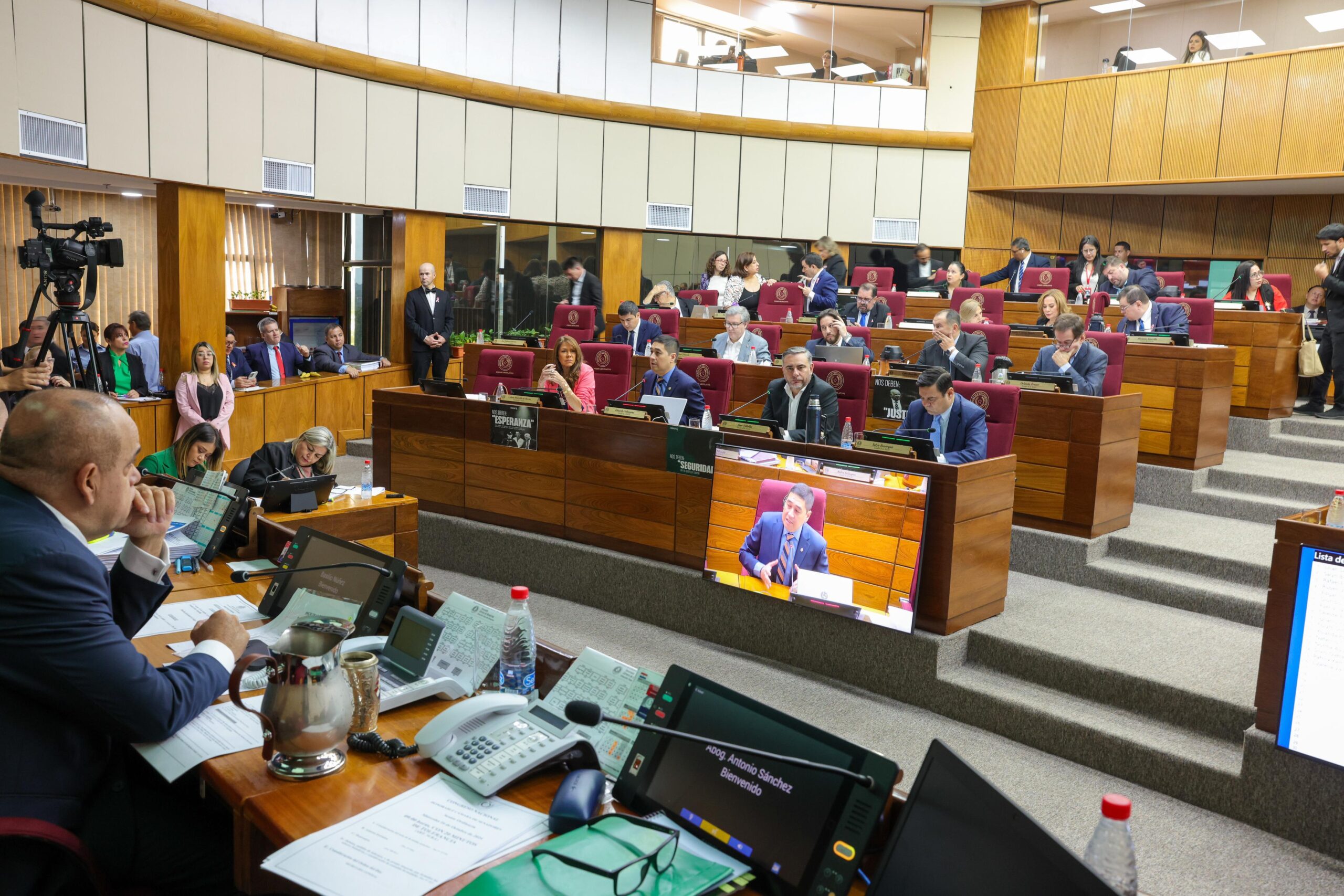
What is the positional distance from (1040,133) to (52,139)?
32.1ft

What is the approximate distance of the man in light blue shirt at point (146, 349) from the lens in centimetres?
786

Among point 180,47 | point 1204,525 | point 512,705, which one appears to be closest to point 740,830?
point 512,705

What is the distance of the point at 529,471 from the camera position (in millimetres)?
5363

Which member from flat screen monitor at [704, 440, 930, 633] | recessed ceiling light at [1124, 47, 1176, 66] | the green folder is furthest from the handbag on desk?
the green folder

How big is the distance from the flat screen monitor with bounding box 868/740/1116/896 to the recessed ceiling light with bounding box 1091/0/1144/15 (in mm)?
11962

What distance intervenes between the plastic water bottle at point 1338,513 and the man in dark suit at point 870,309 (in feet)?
18.6

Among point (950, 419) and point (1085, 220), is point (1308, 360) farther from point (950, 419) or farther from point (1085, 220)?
point (1085, 220)

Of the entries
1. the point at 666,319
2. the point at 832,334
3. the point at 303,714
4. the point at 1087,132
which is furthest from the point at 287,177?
the point at 1087,132

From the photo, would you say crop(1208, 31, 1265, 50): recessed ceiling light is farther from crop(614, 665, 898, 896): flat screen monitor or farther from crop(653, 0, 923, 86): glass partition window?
crop(614, 665, 898, 896): flat screen monitor

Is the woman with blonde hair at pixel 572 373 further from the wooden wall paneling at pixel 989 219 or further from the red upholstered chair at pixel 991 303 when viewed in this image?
the wooden wall paneling at pixel 989 219

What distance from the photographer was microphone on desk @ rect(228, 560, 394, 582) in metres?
2.48

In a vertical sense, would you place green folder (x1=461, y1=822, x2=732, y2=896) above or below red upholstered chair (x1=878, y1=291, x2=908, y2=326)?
below

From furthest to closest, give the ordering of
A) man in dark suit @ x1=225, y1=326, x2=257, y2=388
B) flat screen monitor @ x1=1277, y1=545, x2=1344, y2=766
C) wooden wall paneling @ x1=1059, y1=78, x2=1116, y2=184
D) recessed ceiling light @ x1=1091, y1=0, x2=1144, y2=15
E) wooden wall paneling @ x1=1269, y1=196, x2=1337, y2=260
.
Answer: recessed ceiling light @ x1=1091, y1=0, x2=1144, y2=15 < wooden wall paneling @ x1=1059, y1=78, x2=1116, y2=184 < wooden wall paneling @ x1=1269, y1=196, x2=1337, y2=260 < man in dark suit @ x1=225, y1=326, x2=257, y2=388 < flat screen monitor @ x1=1277, y1=545, x2=1344, y2=766

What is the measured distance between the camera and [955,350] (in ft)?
20.7
